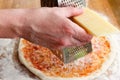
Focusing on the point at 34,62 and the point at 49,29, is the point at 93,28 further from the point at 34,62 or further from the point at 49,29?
the point at 34,62

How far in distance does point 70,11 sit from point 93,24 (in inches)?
2.9

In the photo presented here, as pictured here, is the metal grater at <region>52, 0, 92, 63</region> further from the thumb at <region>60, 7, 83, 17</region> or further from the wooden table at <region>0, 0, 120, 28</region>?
the wooden table at <region>0, 0, 120, 28</region>

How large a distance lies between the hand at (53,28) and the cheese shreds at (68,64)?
0.78 feet

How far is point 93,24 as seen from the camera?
68 cm

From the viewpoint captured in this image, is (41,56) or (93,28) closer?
(93,28)

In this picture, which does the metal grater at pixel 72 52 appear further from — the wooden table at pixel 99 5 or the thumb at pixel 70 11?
the wooden table at pixel 99 5

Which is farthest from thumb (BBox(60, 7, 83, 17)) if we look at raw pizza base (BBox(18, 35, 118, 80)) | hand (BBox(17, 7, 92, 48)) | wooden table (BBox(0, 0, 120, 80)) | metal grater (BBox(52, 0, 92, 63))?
wooden table (BBox(0, 0, 120, 80))

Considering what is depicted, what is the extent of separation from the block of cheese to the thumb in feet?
0.05

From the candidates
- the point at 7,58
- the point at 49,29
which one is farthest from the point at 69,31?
the point at 7,58

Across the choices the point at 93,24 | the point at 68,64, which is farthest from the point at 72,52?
the point at 93,24

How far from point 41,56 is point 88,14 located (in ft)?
1.03

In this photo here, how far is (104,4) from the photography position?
4.07ft

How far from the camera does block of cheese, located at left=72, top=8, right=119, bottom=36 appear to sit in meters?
0.66

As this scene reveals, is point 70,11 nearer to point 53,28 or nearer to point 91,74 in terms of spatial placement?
point 53,28
